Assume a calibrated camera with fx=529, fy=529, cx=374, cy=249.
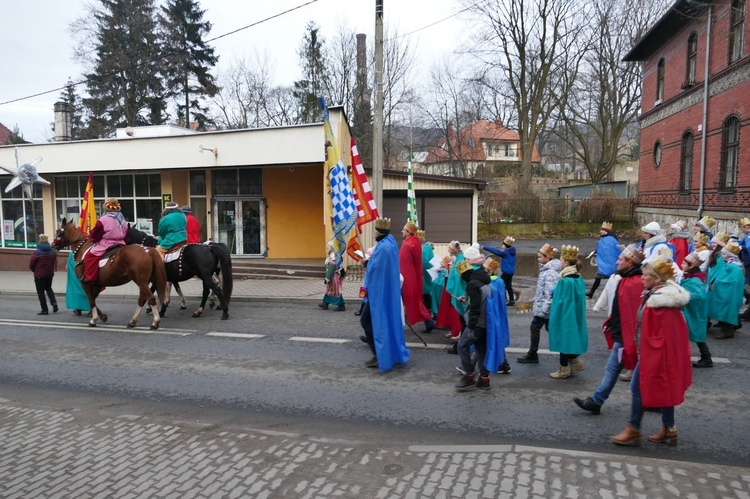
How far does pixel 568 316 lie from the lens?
6.19m

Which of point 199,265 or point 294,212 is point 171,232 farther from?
point 294,212

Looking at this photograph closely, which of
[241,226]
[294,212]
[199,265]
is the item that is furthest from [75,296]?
[294,212]

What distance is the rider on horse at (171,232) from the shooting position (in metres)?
10.8

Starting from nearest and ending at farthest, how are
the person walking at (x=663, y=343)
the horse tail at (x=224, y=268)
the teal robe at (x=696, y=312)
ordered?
1. the person walking at (x=663, y=343)
2. the teal robe at (x=696, y=312)
3. the horse tail at (x=224, y=268)

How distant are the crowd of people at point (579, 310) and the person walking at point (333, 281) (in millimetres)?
2248

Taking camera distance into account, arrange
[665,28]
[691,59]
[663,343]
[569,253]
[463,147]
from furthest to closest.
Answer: [463,147] → [665,28] → [691,59] → [569,253] → [663,343]

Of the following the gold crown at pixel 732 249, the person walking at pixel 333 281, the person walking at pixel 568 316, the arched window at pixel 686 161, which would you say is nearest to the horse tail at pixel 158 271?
the person walking at pixel 333 281

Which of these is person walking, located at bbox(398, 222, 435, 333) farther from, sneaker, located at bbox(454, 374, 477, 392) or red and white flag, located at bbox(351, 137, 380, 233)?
red and white flag, located at bbox(351, 137, 380, 233)

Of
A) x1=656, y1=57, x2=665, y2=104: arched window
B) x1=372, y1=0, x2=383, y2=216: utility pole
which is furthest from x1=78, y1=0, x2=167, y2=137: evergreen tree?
x1=656, y1=57, x2=665, y2=104: arched window

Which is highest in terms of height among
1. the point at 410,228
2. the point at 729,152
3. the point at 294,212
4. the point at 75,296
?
the point at 729,152

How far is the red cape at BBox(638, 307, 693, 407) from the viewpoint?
429 cm

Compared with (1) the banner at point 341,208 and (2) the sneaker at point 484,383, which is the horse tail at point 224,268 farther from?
(2) the sneaker at point 484,383

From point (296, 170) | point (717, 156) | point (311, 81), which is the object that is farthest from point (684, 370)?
point (311, 81)

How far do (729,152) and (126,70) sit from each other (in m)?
30.9
